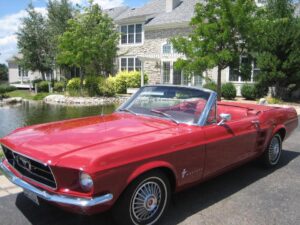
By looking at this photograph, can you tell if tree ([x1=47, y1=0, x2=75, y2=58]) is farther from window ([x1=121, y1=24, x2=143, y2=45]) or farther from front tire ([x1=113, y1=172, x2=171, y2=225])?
front tire ([x1=113, y1=172, x2=171, y2=225])

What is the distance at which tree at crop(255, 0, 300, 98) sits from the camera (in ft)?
56.2

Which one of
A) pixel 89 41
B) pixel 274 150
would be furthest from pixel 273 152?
pixel 89 41

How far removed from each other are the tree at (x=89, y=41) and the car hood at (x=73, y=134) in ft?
58.8

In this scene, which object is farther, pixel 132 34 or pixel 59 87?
pixel 59 87

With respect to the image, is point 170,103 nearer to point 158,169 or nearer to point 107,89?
point 158,169

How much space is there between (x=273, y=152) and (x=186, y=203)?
2381 millimetres

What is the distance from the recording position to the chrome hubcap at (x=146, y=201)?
11.4 ft

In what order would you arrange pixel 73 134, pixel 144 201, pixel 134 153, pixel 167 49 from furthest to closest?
pixel 167 49 < pixel 73 134 < pixel 144 201 < pixel 134 153

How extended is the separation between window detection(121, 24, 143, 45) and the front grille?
2510 centimetres

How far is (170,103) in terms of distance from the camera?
186 inches

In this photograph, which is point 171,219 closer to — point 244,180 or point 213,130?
point 213,130

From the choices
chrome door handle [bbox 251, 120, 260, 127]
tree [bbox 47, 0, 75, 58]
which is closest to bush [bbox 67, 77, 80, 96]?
tree [bbox 47, 0, 75, 58]

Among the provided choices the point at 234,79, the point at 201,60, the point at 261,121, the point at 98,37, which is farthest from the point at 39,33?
the point at 261,121

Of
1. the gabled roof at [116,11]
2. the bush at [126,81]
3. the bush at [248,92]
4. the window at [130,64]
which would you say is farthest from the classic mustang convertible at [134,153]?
the gabled roof at [116,11]
